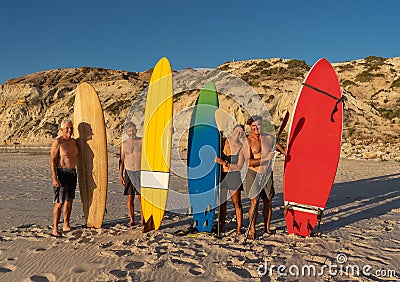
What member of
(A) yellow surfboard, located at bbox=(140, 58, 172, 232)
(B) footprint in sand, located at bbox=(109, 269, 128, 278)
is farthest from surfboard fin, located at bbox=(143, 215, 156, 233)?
(B) footprint in sand, located at bbox=(109, 269, 128, 278)

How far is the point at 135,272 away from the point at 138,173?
1851mm

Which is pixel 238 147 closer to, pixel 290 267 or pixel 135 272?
pixel 290 267

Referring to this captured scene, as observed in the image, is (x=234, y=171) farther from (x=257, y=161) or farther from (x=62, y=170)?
(x=62, y=170)

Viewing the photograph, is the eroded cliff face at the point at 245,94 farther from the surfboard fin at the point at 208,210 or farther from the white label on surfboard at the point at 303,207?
the surfboard fin at the point at 208,210

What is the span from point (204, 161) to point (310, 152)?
1489mm

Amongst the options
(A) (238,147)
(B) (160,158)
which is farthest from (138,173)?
(A) (238,147)

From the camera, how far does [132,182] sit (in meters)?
4.90

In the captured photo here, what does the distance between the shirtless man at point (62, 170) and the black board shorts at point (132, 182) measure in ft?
2.39

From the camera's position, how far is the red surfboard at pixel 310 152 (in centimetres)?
468

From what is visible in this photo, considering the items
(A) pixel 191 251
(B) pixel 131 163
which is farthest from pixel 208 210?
(B) pixel 131 163

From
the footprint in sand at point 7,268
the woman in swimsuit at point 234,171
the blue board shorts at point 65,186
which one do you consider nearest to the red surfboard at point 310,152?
the woman in swimsuit at point 234,171

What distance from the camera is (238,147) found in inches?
181
